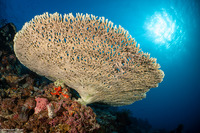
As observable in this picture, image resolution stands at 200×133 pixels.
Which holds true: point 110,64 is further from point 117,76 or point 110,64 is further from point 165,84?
point 165,84

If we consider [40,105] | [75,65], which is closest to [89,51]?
[75,65]

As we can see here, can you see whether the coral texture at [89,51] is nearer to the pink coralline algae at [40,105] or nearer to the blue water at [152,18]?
the pink coralline algae at [40,105]

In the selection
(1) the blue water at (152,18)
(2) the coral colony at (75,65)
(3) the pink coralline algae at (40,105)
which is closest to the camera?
(2) the coral colony at (75,65)

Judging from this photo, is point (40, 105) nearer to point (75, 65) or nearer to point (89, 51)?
point (75, 65)

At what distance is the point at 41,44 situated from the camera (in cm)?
322

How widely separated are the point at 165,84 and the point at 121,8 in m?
98.1

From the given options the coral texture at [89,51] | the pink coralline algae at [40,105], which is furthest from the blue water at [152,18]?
the pink coralline algae at [40,105]

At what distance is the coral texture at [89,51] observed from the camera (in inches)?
103

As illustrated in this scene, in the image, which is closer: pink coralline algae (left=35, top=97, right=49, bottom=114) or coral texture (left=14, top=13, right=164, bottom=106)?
coral texture (left=14, top=13, right=164, bottom=106)

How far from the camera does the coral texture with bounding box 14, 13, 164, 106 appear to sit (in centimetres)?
262

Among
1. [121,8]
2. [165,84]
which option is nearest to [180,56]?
[121,8]

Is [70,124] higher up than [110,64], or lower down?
lower down

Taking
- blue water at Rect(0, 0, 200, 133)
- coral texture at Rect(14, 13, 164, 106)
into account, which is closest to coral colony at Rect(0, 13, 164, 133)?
coral texture at Rect(14, 13, 164, 106)

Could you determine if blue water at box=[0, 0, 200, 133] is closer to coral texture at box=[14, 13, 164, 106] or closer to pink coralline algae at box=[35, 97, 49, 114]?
coral texture at box=[14, 13, 164, 106]
